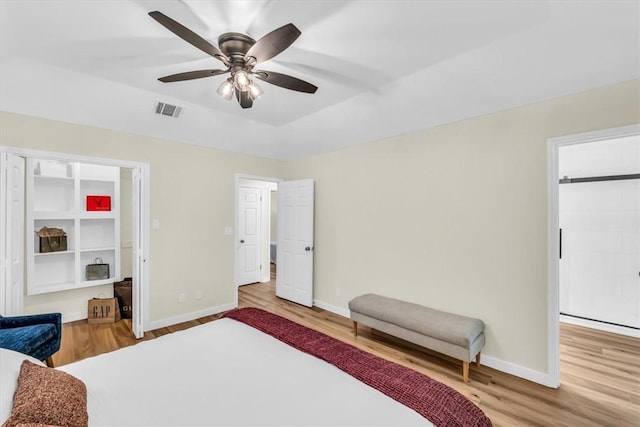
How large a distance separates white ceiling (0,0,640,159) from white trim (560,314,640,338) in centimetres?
299

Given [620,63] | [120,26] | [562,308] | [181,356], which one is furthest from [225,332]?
[562,308]

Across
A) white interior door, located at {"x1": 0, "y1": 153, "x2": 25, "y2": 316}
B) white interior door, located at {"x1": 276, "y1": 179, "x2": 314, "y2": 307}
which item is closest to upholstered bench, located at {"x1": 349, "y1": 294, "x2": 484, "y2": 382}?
white interior door, located at {"x1": 276, "y1": 179, "x2": 314, "y2": 307}

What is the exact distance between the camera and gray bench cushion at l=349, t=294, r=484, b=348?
2491mm

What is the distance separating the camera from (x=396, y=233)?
3441mm

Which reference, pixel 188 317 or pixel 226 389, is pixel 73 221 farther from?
pixel 226 389

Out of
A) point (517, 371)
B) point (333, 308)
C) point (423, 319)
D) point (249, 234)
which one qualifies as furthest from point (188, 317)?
point (517, 371)

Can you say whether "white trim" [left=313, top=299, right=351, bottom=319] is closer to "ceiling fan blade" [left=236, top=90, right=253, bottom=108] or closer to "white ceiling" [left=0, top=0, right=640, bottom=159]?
"white ceiling" [left=0, top=0, right=640, bottom=159]

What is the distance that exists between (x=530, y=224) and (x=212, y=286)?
3827 mm

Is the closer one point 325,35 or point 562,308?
point 325,35

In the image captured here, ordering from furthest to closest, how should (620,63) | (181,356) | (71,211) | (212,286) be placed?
(212,286) → (71,211) → (620,63) → (181,356)

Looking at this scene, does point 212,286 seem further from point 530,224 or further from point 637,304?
point 637,304

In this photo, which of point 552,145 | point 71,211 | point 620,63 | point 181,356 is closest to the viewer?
point 181,356

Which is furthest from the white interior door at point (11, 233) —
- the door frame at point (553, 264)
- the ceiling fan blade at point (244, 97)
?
the door frame at point (553, 264)

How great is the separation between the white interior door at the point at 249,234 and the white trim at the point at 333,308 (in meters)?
1.93
